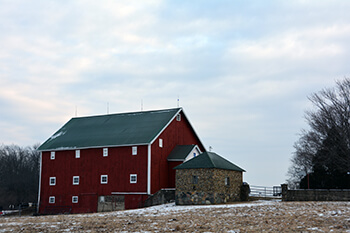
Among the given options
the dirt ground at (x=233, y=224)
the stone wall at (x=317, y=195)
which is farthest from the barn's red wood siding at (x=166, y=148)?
the dirt ground at (x=233, y=224)

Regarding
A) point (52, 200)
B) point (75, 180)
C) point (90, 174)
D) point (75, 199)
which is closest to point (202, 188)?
point (90, 174)

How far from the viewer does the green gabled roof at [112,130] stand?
41469 mm

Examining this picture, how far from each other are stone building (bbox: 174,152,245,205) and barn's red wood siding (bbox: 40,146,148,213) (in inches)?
217

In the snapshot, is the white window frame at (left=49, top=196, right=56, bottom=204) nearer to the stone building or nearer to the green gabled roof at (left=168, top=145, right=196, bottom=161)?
the green gabled roof at (left=168, top=145, right=196, bottom=161)

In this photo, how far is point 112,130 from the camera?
44.6 metres

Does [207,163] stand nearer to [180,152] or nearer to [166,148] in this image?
[180,152]

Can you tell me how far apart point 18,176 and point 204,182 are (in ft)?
205

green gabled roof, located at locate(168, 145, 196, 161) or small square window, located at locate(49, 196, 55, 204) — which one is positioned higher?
green gabled roof, located at locate(168, 145, 196, 161)

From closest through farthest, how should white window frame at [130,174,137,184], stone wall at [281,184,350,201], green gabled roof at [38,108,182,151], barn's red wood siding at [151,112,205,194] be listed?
stone wall at [281,184,350,201] < white window frame at [130,174,137,184] < barn's red wood siding at [151,112,205,194] < green gabled roof at [38,108,182,151]

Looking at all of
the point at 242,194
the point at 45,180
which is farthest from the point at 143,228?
the point at 45,180

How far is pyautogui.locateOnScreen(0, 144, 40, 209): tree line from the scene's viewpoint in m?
76.9

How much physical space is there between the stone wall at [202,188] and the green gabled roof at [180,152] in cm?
601

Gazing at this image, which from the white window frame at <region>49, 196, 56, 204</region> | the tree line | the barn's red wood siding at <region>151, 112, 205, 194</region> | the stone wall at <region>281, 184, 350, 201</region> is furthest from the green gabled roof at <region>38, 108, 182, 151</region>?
the tree line

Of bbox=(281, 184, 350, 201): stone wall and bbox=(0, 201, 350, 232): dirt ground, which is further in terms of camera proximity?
bbox=(281, 184, 350, 201): stone wall
